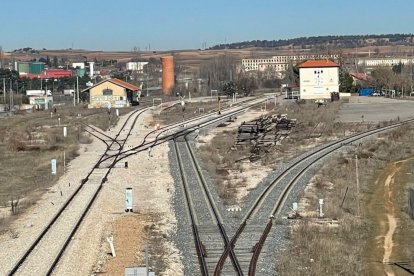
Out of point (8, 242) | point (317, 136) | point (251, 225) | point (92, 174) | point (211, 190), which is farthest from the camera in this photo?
point (317, 136)

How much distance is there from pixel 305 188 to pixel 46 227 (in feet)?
31.9

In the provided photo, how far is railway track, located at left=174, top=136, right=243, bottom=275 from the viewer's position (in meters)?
14.4

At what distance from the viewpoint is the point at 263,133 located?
143 ft

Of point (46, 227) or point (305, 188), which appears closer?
point (46, 227)

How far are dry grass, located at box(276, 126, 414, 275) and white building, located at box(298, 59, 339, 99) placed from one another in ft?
137

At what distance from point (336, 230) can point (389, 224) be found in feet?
8.61

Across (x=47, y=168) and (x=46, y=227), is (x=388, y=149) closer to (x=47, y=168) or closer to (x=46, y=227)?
(x=47, y=168)

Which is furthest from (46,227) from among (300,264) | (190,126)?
(190,126)

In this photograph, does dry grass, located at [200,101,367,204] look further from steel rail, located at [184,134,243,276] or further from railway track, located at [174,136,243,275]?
railway track, located at [174,136,243,275]

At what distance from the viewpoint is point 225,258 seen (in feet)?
47.2

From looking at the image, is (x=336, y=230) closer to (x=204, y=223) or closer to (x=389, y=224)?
(x=389, y=224)

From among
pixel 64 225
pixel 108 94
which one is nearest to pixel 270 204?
pixel 64 225

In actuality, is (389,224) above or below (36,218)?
below

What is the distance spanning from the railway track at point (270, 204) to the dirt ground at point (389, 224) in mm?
2446
